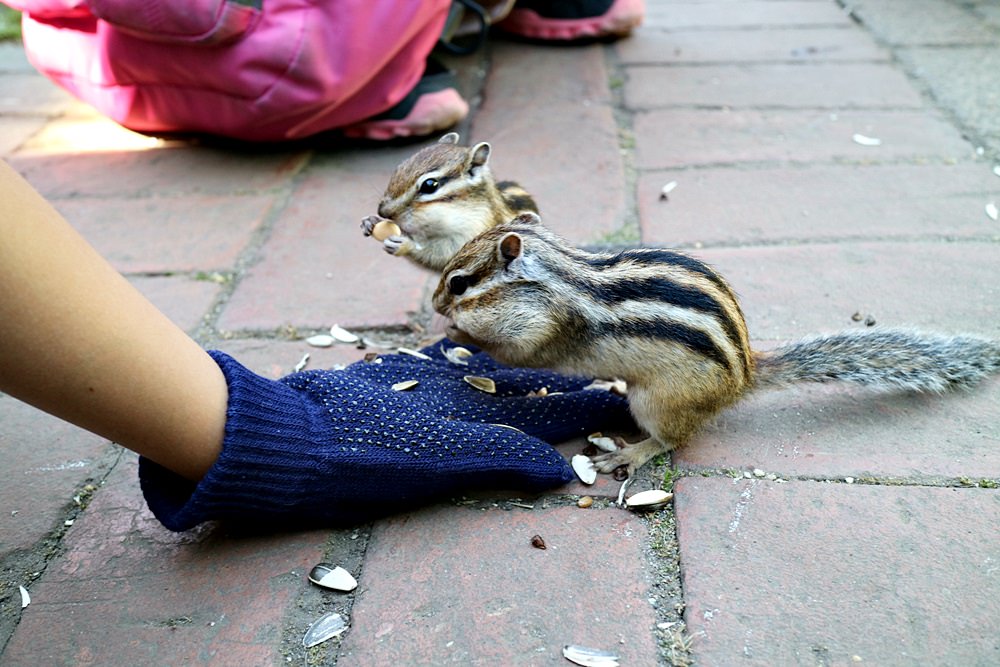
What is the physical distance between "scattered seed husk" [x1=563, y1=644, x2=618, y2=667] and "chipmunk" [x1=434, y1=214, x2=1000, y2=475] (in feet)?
1.43

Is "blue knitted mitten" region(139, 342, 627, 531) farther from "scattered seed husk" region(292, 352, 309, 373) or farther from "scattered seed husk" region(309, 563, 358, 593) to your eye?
"scattered seed husk" region(292, 352, 309, 373)

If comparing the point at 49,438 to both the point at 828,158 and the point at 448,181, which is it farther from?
the point at 828,158

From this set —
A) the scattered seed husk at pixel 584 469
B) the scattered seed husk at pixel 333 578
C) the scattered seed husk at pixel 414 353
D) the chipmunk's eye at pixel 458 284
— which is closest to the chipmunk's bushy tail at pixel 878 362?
the scattered seed husk at pixel 584 469

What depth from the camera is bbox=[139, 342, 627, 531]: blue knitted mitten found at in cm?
150

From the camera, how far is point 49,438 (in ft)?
6.07

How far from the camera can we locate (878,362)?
1730mm

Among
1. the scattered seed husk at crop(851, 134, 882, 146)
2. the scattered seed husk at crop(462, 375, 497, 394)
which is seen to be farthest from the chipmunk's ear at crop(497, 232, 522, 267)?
the scattered seed husk at crop(851, 134, 882, 146)

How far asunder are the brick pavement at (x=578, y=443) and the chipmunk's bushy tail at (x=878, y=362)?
0.06m

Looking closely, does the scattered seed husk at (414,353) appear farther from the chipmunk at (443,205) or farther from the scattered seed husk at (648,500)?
the scattered seed husk at (648,500)

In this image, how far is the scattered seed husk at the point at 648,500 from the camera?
1.56 meters

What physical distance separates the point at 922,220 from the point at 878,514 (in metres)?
1.23

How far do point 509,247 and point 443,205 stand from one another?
529 millimetres

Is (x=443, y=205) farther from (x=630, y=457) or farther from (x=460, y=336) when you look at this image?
(x=630, y=457)

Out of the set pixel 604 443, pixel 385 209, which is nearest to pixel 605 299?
pixel 604 443
